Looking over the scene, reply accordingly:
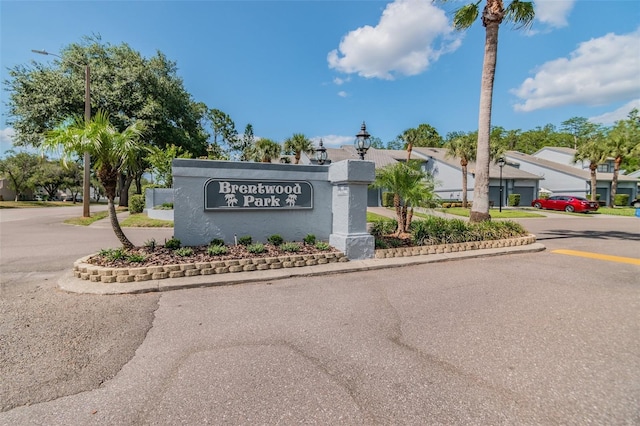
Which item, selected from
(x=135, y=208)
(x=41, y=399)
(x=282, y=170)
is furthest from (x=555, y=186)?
(x=41, y=399)

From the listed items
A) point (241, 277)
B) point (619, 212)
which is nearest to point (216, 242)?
point (241, 277)

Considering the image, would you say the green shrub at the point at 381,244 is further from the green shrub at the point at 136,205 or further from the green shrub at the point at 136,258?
the green shrub at the point at 136,205

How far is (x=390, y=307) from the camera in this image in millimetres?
4953

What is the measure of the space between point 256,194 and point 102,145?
341 centimetres

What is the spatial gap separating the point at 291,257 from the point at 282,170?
2347 millimetres

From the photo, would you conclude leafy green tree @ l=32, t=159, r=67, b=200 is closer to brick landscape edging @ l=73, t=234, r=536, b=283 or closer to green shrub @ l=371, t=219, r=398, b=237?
brick landscape edging @ l=73, t=234, r=536, b=283

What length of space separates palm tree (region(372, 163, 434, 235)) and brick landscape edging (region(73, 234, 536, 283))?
1496mm

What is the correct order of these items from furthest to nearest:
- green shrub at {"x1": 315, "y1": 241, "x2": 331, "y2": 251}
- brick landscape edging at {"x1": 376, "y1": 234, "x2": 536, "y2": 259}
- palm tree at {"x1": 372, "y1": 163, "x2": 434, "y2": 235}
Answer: palm tree at {"x1": 372, "y1": 163, "x2": 434, "y2": 235}
brick landscape edging at {"x1": 376, "y1": 234, "x2": 536, "y2": 259}
green shrub at {"x1": 315, "y1": 241, "x2": 331, "y2": 251}

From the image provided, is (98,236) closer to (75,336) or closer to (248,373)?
(75,336)

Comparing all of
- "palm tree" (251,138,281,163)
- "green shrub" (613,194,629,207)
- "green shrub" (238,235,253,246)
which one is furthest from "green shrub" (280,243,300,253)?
"green shrub" (613,194,629,207)

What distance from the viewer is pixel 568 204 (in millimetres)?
27312

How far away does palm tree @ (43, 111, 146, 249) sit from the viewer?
657 centimetres

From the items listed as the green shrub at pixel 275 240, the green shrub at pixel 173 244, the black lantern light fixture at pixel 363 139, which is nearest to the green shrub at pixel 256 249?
the green shrub at pixel 275 240

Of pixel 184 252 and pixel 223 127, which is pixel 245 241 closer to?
pixel 184 252
